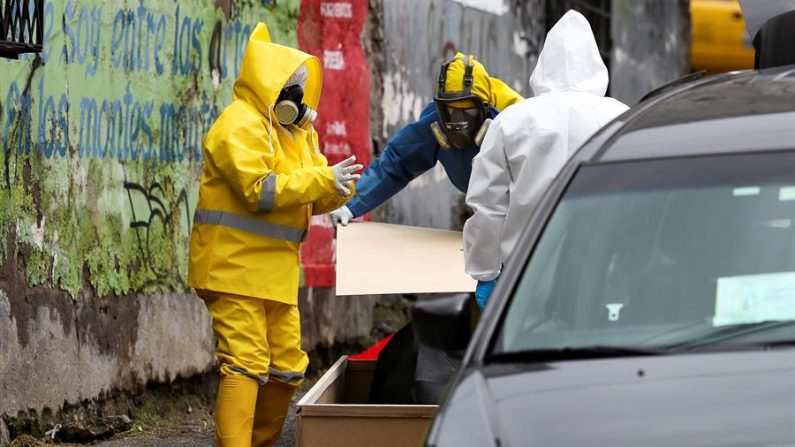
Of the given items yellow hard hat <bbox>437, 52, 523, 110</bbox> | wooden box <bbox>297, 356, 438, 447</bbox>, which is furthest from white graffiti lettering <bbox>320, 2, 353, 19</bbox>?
wooden box <bbox>297, 356, 438, 447</bbox>

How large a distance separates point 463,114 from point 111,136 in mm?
1783

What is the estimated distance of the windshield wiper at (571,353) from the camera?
3596 mm

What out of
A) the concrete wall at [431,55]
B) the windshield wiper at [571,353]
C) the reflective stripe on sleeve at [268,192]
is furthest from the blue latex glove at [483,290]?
the concrete wall at [431,55]

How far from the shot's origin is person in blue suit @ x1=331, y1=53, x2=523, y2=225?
22.1 feet

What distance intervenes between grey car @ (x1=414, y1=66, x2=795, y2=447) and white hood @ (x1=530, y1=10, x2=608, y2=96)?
5.82ft

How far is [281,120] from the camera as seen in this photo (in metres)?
6.56

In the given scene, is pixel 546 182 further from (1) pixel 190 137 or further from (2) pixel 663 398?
(1) pixel 190 137

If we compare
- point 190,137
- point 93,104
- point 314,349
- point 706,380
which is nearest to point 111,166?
point 93,104

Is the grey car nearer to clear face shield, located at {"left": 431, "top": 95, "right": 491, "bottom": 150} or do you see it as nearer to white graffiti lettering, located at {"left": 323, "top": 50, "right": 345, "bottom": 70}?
clear face shield, located at {"left": 431, "top": 95, "right": 491, "bottom": 150}

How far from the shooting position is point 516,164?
18.5ft

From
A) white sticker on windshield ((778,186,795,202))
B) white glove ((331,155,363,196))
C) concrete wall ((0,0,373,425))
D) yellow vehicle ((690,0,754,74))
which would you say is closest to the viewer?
white sticker on windshield ((778,186,795,202))

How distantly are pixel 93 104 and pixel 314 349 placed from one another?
2837mm

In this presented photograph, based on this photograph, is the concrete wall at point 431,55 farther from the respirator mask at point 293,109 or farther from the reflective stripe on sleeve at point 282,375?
the reflective stripe on sleeve at point 282,375

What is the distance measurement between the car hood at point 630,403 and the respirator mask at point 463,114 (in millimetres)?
3196
